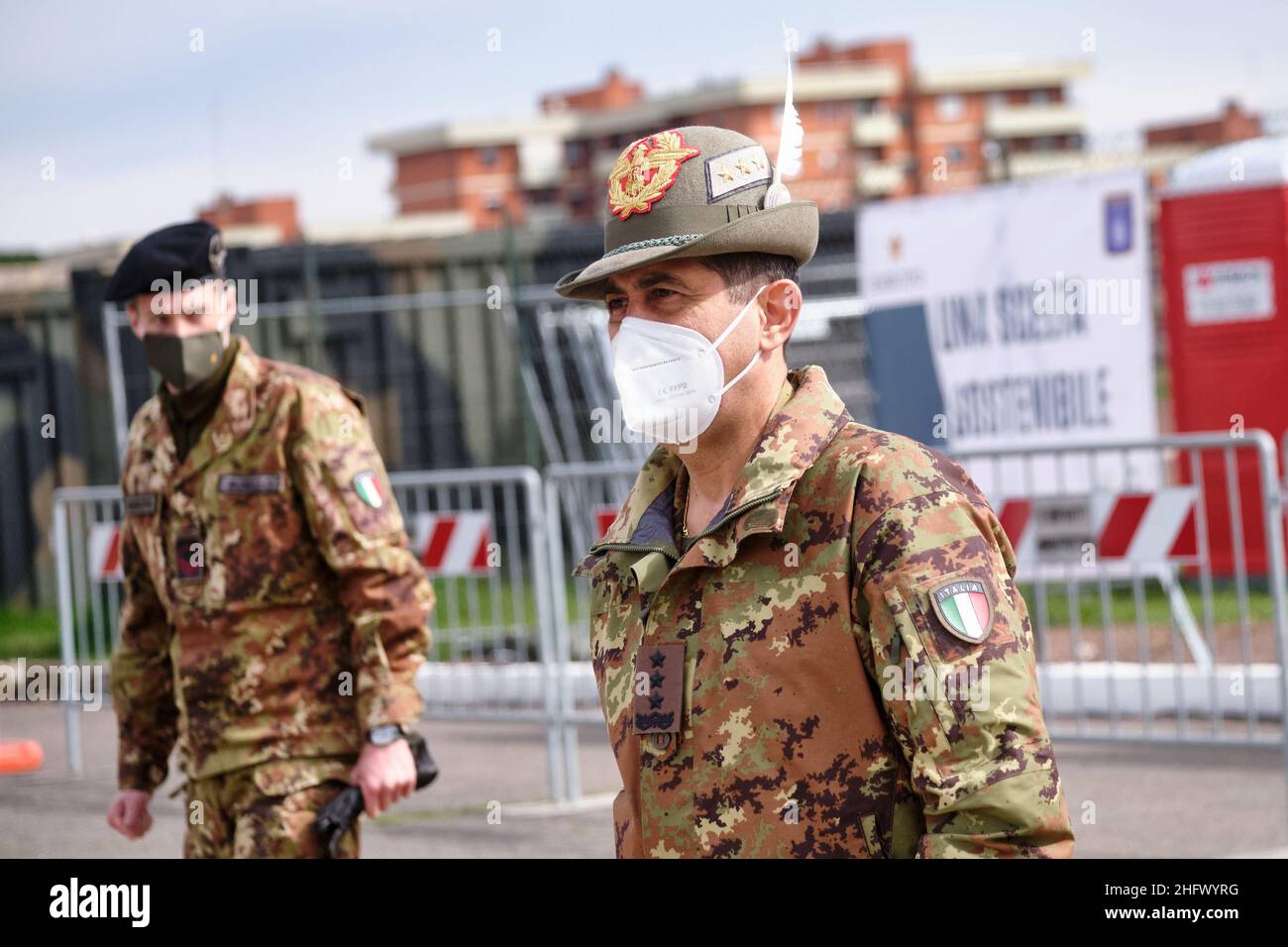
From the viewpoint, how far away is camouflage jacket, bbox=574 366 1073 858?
2248 millimetres

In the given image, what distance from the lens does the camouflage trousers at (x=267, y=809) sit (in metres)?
3.99

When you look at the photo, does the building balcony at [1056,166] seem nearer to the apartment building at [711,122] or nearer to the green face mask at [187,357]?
the green face mask at [187,357]

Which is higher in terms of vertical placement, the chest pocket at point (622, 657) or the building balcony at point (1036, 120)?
→ the building balcony at point (1036, 120)

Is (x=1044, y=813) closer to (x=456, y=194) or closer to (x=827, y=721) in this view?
(x=827, y=721)

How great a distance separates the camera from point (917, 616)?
228cm

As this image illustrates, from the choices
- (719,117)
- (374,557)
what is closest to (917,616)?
(374,557)

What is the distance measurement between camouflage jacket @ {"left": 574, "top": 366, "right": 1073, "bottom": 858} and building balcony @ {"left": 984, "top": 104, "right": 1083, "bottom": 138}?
361ft

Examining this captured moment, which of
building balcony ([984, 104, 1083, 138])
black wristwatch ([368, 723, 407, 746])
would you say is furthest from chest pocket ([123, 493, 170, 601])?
building balcony ([984, 104, 1083, 138])

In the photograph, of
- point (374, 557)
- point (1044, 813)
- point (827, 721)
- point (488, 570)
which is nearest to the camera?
point (1044, 813)

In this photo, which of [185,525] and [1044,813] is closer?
[1044,813]

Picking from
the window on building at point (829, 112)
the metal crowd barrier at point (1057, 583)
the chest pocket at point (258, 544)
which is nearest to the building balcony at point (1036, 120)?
the window on building at point (829, 112)

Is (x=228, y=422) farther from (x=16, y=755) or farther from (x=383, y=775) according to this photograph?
(x=16, y=755)
